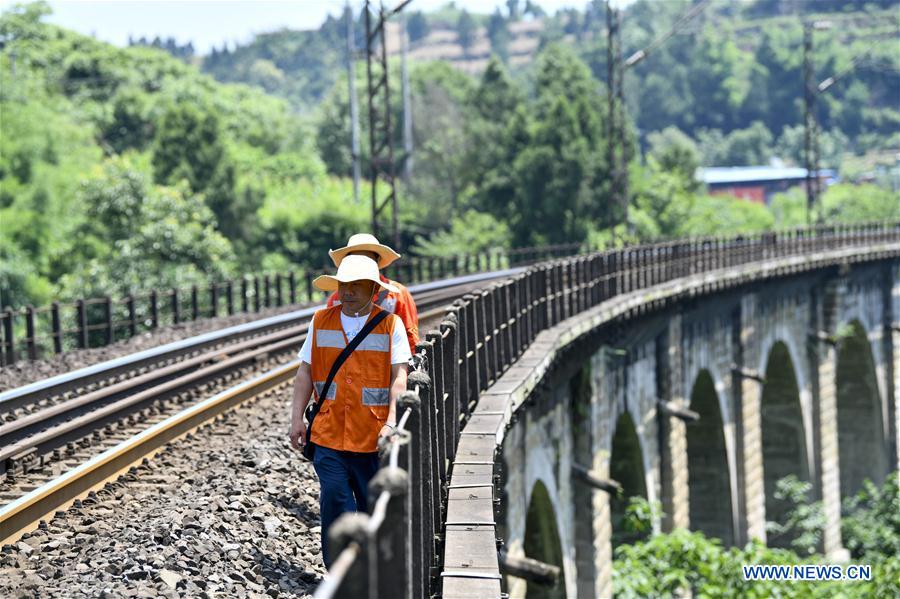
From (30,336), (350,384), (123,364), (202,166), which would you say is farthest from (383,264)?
(202,166)

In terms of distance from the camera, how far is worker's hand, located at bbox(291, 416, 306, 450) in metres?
6.50

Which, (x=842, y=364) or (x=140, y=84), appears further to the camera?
(x=140, y=84)

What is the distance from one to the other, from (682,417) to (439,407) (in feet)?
54.5

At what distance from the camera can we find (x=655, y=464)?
78.5 feet

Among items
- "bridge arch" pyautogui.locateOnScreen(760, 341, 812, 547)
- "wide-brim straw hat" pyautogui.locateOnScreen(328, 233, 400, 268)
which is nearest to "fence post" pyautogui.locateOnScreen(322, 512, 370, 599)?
"wide-brim straw hat" pyautogui.locateOnScreen(328, 233, 400, 268)

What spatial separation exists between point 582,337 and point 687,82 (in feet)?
531

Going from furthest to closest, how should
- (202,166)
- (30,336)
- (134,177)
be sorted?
(202,166) < (134,177) < (30,336)

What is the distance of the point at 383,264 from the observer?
727 centimetres

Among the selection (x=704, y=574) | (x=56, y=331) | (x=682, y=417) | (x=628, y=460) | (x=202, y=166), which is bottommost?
(x=704, y=574)

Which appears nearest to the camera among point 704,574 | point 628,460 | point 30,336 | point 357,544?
point 357,544

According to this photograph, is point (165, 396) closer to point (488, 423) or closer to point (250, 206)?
point (488, 423)

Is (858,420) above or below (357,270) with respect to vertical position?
below

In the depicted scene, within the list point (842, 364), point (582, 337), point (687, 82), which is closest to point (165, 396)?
point (582, 337)

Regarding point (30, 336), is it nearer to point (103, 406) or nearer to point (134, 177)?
point (103, 406)
